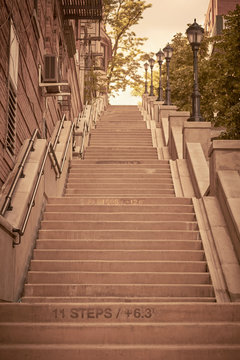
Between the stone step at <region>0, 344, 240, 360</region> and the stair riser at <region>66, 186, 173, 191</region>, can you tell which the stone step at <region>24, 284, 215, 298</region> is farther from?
the stair riser at <region>66, 186, 173, 191</region>

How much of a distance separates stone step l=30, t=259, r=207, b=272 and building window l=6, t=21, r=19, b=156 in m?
2.81

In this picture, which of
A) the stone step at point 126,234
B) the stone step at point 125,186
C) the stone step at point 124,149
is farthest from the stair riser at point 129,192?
the stone step at point 124,149

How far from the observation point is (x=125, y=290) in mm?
8109

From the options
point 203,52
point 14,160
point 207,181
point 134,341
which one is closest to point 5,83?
point 14,160

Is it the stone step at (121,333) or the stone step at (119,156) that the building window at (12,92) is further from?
the stone step at (119,156)

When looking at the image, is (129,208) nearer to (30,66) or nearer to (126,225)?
(126,225)

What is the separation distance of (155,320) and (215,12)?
51.8m

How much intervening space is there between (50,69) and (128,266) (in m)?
8.21

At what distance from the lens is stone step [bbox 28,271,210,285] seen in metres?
8.45

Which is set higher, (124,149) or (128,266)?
(128,266)

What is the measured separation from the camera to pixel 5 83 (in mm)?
10188

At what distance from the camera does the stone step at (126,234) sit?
32.1 feet

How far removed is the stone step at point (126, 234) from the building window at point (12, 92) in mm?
2004

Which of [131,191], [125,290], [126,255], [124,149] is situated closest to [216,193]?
[126,255]
